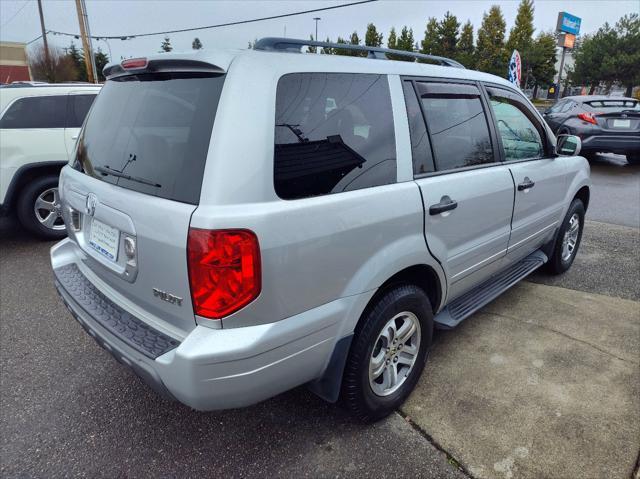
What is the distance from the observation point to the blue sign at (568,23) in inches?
885

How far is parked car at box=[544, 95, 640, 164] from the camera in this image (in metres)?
10.0

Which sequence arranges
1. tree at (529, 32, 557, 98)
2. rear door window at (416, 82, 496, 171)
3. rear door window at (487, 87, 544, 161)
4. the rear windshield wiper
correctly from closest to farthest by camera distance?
1. the rear windshield wiper
2. rear door window at (416, 82, 496, 171)
3. rear door window at (487, 87, 544, 161)
4. tree at (529, 32, 557, 98)

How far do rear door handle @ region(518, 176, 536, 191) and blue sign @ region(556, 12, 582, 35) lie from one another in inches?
953

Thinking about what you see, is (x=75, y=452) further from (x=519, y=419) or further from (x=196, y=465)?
(x=519, y=419)

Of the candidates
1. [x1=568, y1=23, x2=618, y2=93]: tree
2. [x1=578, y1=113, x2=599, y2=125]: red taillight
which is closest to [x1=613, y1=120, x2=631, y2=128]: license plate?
[x1=578, y1=113, x2=599, y2=125]: red taillight

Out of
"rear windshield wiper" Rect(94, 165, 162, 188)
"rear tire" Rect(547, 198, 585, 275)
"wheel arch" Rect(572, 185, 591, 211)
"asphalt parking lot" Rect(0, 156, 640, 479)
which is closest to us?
"rear windshield wiper" Rect(94, 165, 162, 188)

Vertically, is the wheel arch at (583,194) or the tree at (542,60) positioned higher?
the tree at (542,60)

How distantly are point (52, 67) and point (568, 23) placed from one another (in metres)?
40.1

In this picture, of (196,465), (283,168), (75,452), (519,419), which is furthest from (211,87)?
(519,419)

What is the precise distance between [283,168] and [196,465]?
1.45m

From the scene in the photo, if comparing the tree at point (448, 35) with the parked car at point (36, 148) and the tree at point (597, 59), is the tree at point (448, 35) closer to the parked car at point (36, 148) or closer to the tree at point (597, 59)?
the tree at point (597, 59)

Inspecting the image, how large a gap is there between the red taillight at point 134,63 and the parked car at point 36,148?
3679mm

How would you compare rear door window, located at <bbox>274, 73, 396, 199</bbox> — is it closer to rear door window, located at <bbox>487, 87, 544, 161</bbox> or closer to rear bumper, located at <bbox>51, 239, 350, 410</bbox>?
rear bumper, located at <bbox>51, 239, 350, 410</bbox>

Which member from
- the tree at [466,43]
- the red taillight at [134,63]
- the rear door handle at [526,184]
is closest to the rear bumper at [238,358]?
the red taillight at [134,63]
